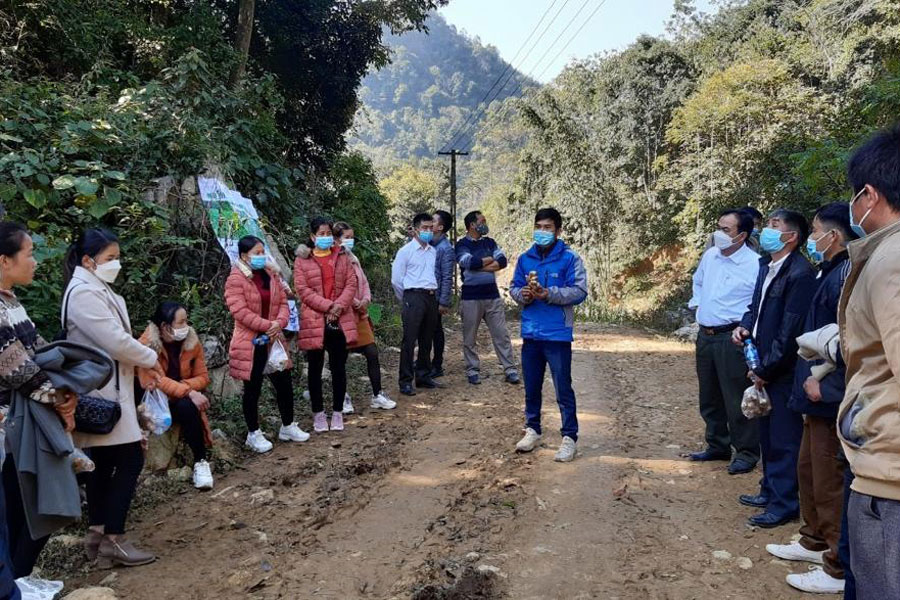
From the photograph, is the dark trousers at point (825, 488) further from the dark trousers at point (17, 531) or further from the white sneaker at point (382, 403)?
the white sneaker at point (382, 403)

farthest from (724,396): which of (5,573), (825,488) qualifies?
(5,573)

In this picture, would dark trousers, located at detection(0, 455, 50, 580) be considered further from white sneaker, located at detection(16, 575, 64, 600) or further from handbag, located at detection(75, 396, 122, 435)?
handbag, located at detection(75, 396, 122, 435)

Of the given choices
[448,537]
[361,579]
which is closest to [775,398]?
[448,537]

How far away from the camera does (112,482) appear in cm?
330

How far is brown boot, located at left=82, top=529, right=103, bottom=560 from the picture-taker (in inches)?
130

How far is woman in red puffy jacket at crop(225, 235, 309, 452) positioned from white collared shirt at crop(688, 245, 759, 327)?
3.25 m

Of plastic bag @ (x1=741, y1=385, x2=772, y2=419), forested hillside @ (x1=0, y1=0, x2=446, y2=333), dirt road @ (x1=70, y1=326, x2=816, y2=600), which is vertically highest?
forested hillside @ (x1=0, y1=0, x2=446, y2=333)

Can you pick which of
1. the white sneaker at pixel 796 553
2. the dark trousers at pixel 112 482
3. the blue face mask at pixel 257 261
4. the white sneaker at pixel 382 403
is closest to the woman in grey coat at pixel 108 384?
the dark trousers at pixel 112 482

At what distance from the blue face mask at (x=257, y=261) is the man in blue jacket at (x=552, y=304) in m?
1.96

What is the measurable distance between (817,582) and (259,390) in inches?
153

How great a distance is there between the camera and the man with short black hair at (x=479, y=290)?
22.3ft

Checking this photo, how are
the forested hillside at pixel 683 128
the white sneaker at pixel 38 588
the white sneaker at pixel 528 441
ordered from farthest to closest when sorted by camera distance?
the forested hillside at pixel 683 128 → the white sneaker at pixel 528 441 → the white sneaker at pixel 38 588

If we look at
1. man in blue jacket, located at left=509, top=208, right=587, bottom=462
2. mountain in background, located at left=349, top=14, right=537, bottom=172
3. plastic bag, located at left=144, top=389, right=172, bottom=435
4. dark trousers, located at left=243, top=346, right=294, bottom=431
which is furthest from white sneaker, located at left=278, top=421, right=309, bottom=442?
mountain in background, located at left=349, top=14, right=537, bottom=172

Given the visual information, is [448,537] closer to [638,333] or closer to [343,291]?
[343,291]
